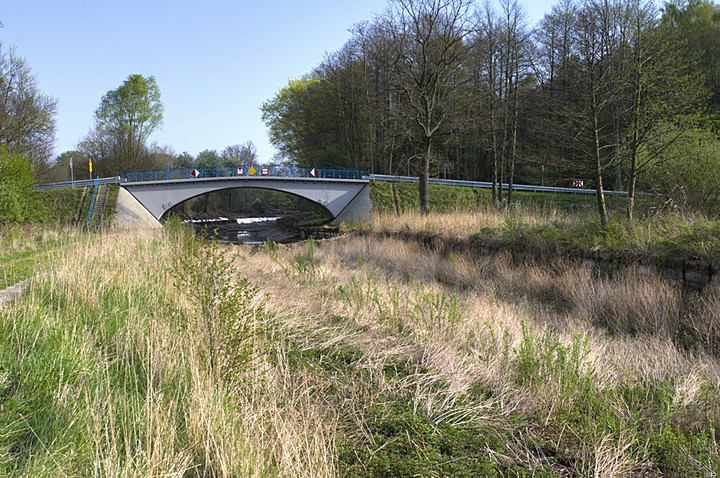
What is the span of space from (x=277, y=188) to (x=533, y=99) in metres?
16.5

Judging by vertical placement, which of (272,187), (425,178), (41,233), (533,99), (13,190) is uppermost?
(533,99)

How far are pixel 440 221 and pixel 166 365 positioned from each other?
13174 millimetres

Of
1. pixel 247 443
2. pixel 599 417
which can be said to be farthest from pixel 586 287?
pixel 247 443

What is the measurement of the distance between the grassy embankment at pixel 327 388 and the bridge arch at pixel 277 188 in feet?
86.4

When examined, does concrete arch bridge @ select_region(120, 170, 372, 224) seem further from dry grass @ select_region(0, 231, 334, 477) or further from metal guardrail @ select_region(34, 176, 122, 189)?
dry grass @ select_region(0, 231, 334, 477)

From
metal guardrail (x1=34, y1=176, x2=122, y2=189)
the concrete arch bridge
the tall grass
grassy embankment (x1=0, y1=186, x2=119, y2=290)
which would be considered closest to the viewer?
the tall grass

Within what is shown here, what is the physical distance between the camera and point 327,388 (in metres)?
3.84

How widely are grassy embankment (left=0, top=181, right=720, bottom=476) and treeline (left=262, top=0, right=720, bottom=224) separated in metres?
6.77

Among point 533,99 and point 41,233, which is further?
point 533,99

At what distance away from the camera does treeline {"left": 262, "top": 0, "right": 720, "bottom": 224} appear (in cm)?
1152

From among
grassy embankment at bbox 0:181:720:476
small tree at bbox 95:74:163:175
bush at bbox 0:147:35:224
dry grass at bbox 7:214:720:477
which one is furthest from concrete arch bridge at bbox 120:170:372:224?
grassy embankment at bbox 0:181:720:476

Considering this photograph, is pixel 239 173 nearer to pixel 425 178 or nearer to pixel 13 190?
pixel 425 178

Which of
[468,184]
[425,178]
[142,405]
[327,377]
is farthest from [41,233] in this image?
[468,184]

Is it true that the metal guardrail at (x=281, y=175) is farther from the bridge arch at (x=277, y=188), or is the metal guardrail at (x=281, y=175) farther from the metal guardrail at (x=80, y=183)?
the bridge arch at (x=277, y=188)
